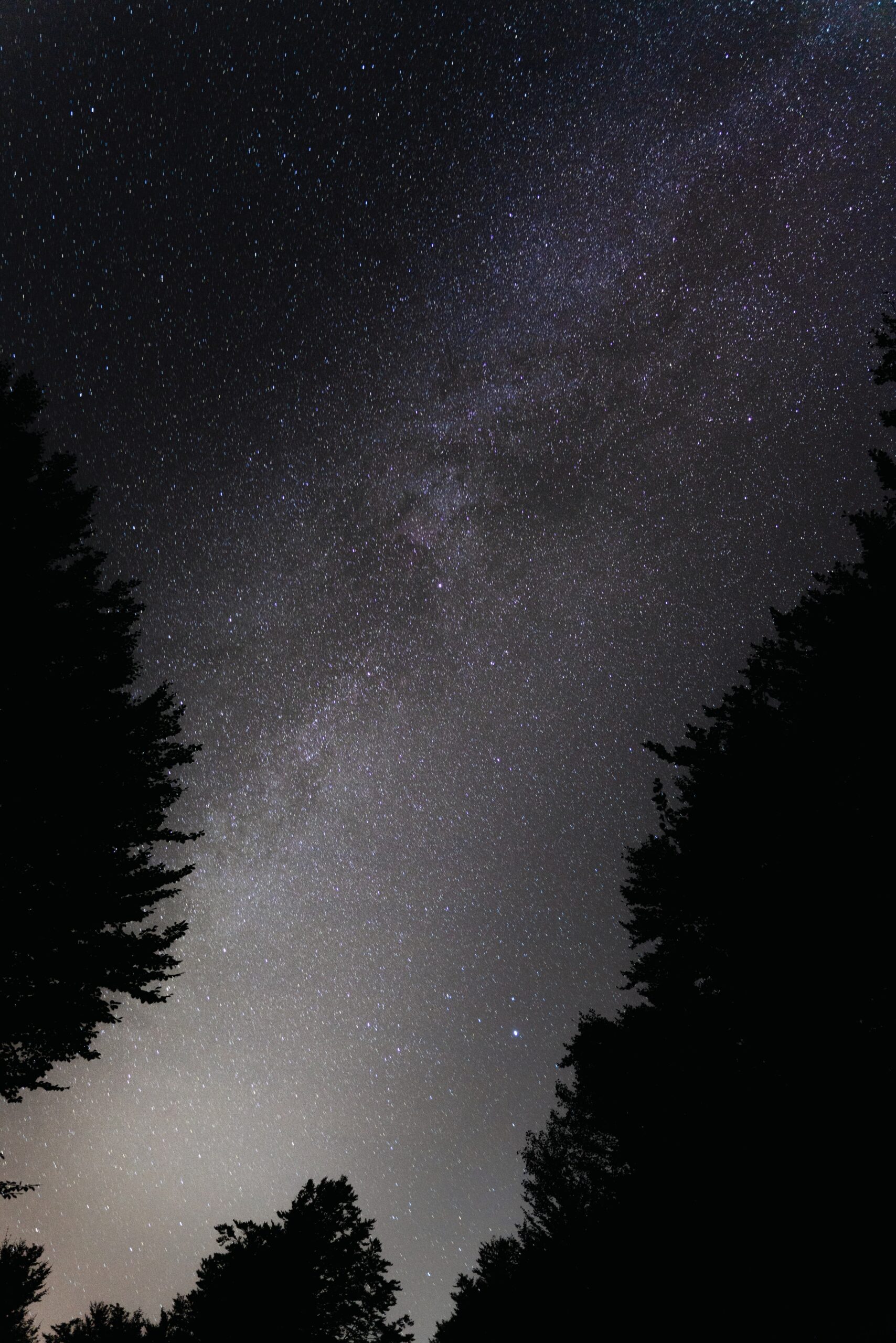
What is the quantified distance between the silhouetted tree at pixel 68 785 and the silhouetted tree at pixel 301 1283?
1099 cm

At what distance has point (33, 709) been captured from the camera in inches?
276

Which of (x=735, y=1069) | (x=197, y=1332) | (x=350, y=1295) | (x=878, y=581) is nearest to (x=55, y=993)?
(x=735, y=1069)

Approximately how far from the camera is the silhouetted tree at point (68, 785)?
698 centimetres

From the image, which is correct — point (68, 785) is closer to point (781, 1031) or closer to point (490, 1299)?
point (781, 1031)

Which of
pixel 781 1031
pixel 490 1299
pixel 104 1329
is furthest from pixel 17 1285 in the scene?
pixel 781 1031

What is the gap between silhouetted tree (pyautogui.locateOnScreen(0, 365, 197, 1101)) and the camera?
22.9ft

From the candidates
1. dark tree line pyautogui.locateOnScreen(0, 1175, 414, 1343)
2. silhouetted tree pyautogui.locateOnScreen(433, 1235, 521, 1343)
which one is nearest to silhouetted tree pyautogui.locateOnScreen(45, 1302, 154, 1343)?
dark tree line pyautogui.locateOnScreen(0, 1175, 414, 1343)

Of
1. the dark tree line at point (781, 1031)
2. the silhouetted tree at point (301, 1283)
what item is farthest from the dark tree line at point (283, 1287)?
the dark tree line at point (781, 1031)

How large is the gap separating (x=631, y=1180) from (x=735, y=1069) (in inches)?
115

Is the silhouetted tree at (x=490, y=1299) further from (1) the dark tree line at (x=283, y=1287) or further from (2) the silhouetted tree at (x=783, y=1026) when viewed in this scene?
(2) the silhouetted tree at (x=783, y=1026)

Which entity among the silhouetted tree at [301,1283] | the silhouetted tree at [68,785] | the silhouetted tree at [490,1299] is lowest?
the silhouetted tree at [490,1299]

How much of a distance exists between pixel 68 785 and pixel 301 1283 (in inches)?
602

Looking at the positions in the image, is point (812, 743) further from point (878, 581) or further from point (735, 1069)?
point (735, 1069)

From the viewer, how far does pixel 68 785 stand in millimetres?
7234
